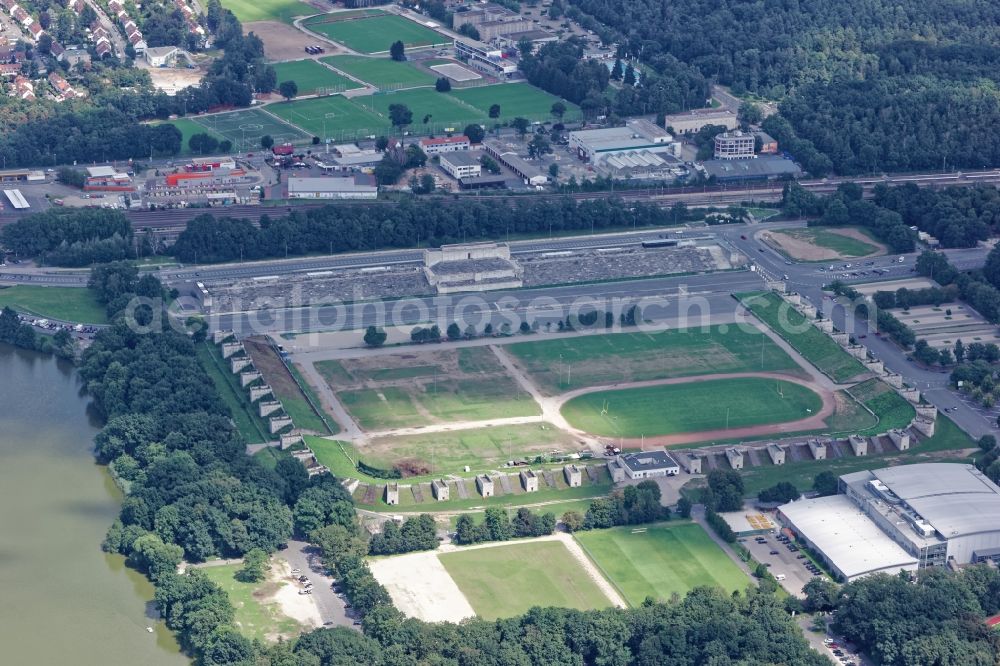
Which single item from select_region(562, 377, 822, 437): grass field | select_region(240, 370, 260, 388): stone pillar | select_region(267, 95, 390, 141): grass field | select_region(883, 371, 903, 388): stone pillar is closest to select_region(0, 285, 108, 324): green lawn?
select_region(240, 370, 260, 388): stone pillar

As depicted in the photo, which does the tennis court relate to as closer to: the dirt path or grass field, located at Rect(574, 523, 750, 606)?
the dirt path

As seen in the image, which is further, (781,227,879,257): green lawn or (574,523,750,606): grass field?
(781,227,879,257): green lawn

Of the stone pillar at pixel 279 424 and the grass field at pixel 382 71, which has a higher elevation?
the grass field at pixel 382 71

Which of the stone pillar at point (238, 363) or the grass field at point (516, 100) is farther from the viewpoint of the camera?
the grass field at point (516, 100)

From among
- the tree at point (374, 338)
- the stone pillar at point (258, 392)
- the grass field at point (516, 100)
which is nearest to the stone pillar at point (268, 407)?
the stone pillar at point (258, 392)

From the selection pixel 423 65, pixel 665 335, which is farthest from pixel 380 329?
pixel 423 65

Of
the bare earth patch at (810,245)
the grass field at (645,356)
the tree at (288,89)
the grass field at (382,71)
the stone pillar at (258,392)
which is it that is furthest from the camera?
the grass field at (382,71)

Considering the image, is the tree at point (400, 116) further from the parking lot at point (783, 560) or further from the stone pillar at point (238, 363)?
the parking lot at point (783, 560)

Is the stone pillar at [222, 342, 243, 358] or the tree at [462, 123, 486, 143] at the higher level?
the tree at [462, 123, 486, 143]
